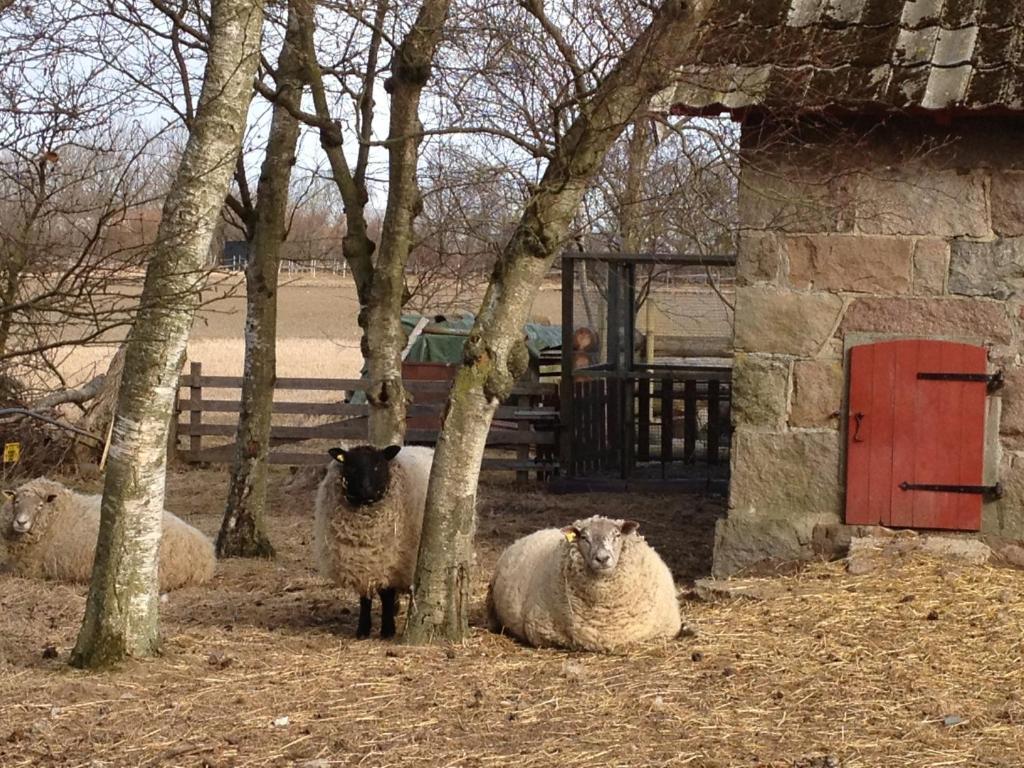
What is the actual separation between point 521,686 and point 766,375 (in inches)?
134

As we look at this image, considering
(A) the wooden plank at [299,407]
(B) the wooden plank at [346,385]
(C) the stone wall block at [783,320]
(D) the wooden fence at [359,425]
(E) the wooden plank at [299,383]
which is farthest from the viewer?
(A) the wooden plank at [299,407]

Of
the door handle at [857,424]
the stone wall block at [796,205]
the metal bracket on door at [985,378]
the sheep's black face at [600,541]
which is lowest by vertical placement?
the sheep's black face at [600,541]

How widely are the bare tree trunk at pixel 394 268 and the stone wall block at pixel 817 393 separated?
9.93ft

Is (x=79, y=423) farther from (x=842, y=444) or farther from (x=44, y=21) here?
(x=842, y=444)

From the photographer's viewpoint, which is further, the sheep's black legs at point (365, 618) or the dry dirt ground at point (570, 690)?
the sheep's black legs at point (365, 618)

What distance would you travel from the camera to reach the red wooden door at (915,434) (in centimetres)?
863

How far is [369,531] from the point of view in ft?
26.4

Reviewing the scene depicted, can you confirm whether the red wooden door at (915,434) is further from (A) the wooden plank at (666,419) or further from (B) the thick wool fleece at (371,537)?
(A) the wooden plank at (666,419)

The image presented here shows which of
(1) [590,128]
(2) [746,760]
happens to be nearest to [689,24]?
(1) [590,128]

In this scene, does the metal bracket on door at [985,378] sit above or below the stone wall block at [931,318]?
below

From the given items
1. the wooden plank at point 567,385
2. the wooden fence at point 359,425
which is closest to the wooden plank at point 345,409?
the wooden fence at point 359,425

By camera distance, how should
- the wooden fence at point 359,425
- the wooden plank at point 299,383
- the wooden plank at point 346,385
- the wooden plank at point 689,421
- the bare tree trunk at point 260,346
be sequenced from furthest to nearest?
the wooden plank at point 299,383 → the wooden plank at point 346,385 → the wooden fence at point 359,425 → the wooden plank at point 689,421 → the bare tree trunk at point 260,346

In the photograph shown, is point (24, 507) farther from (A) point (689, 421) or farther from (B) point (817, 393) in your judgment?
(A) point (689, 421)

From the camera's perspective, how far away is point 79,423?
16656mm
